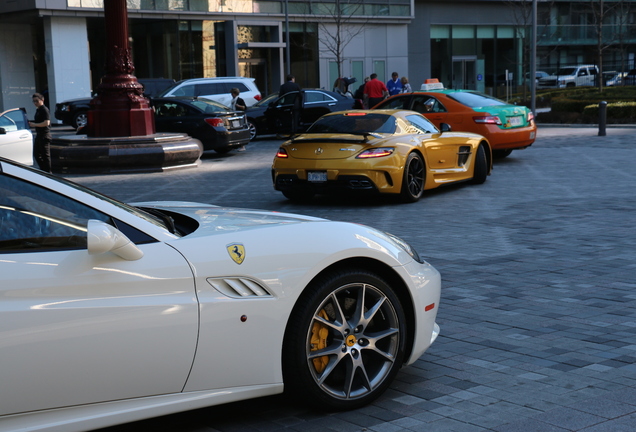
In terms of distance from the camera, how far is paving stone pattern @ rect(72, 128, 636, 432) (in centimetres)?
412

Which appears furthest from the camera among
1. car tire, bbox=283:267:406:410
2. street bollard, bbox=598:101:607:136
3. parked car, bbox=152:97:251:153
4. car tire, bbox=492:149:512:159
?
street bollard, bbox=598:101:607:136

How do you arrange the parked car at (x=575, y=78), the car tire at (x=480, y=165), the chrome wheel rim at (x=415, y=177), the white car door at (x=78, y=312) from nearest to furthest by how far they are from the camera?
the white car door at (x=78, y=312) → the chrome wheel rim at (x=415, y=177) → the car tire at (x=480, y=165) → the parked car at (x=575, y=78)

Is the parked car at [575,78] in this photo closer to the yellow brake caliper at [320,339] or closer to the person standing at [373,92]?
the person standing at [373,92]

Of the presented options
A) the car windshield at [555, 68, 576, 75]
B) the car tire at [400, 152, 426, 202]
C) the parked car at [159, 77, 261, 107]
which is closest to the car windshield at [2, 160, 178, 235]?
the car tire at [400, 152, 426, 202]

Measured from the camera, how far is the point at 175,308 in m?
3.61

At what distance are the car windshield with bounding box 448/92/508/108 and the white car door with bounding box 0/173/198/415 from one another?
14266 millimetres

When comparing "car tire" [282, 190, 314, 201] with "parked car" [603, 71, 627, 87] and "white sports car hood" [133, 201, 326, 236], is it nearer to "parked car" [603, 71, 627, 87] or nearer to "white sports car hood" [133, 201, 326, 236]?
"white sports car hood" [133, 201, 326, 236]

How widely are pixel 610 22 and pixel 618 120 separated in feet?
116

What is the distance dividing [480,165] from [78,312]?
11.5 meters

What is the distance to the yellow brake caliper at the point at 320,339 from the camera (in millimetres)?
4113

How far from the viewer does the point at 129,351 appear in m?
3.50

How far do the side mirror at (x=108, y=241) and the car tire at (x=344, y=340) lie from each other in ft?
2.91

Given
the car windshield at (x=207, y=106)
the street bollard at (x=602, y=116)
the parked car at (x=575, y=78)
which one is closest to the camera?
the car windshield at (x=207, y=106)

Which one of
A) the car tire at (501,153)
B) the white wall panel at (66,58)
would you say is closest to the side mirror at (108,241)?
the car tire at (501,153)
